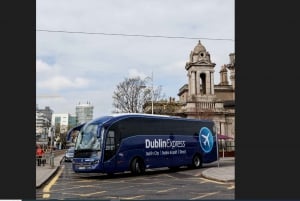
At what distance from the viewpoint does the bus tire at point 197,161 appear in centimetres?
3045

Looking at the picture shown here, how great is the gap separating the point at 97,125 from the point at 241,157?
12.4 meters

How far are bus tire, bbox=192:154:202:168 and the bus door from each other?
313 inches

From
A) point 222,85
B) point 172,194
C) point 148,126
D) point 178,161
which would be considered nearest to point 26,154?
point 172,194

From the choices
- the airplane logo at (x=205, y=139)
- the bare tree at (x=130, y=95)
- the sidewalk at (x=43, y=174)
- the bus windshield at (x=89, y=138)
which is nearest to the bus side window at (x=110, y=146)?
the bus windshield at (x=89, y=138)

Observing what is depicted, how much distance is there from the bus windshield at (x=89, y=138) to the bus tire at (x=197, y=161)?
8627 millimetres

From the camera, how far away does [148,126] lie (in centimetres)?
2609

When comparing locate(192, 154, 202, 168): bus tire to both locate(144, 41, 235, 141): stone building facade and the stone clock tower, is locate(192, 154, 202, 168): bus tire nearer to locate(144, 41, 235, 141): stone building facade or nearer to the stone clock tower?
locate(144, 41, 235, 141): stone building facade

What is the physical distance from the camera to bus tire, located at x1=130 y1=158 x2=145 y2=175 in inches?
991

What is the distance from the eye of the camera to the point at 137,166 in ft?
83.6

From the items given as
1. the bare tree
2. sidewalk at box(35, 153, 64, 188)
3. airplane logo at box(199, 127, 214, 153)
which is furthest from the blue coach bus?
the bare tree

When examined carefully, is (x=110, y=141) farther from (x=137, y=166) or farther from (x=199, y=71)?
(x=199, y=71)

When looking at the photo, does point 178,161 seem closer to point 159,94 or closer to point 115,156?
point 115,156

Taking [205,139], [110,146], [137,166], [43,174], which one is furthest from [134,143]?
[205,139]

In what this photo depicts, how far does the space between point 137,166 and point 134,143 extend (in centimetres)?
133
